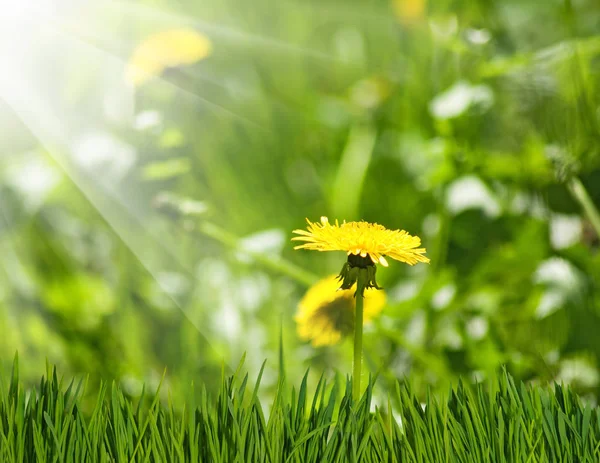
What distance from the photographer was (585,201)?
1232mm

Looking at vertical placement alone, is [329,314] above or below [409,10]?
below

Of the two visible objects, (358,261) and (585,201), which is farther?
(585,201)

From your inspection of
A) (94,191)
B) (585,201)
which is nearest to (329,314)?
(585,201)

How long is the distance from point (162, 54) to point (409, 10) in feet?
1.57

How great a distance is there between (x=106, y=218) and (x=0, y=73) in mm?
347

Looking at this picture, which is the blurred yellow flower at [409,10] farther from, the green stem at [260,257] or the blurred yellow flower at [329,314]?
the blurred yellow flower at [329,314]

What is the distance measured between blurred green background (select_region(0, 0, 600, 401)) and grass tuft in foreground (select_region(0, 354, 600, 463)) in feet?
1.99

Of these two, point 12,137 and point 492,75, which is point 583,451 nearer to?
point 492,75

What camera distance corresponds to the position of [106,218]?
1470 millimetres

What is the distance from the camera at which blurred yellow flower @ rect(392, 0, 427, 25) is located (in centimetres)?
147

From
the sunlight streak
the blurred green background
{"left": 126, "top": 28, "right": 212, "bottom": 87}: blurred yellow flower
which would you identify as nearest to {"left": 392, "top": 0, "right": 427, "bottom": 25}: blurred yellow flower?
the blurred green background

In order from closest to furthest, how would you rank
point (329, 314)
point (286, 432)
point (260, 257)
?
point (286, 432)
point (329, 314)
point (260, 257)

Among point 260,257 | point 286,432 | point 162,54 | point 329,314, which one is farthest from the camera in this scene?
point 162,54

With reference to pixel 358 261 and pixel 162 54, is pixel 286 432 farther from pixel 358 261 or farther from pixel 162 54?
pixel 162 54
